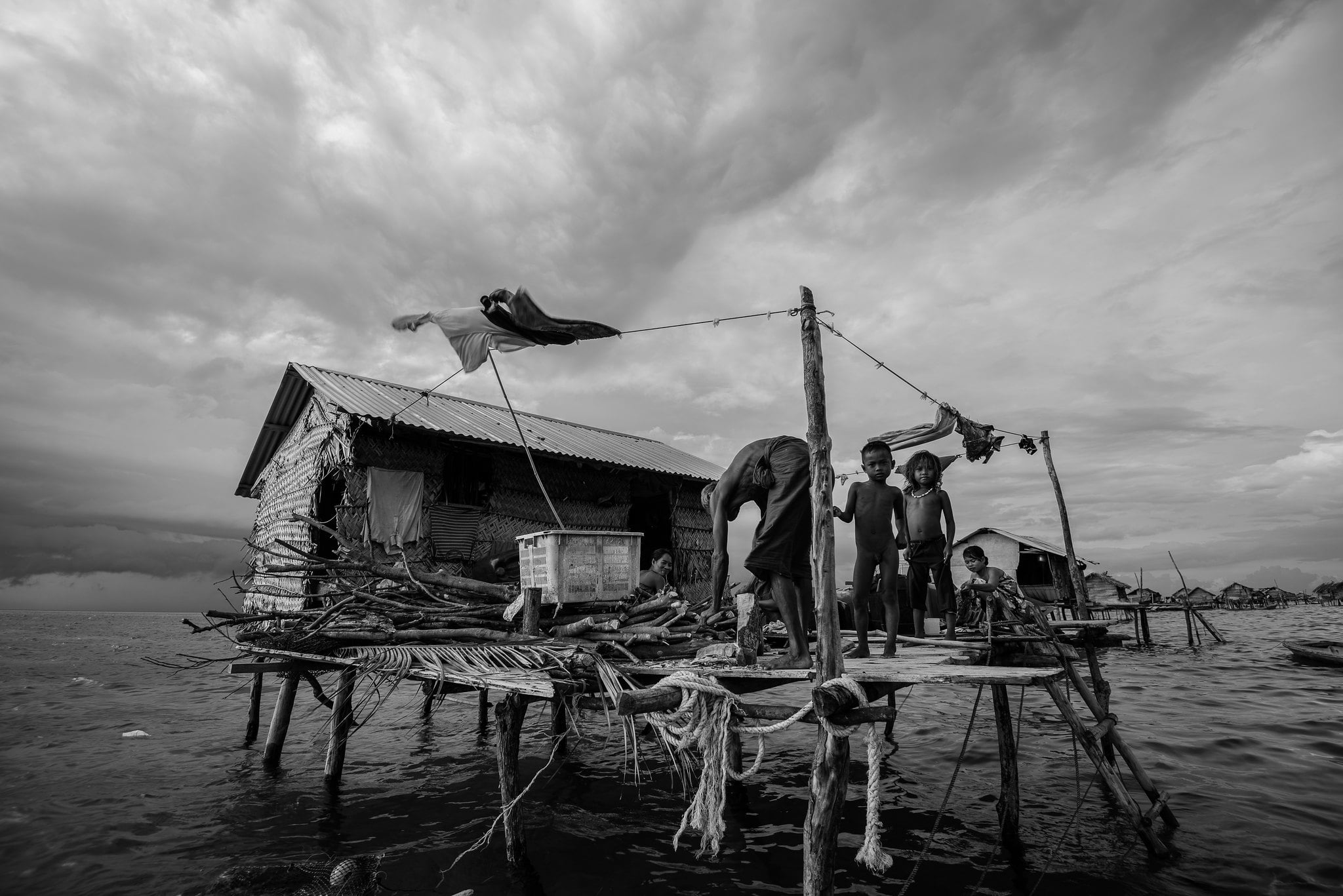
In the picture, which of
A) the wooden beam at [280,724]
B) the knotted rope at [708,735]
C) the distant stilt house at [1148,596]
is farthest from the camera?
the distant stilt house at [1148,596]

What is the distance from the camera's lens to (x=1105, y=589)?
157 ft

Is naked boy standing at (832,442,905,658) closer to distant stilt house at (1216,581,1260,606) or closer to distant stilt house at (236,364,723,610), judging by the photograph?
distant stilt house at (236,364,723,610)

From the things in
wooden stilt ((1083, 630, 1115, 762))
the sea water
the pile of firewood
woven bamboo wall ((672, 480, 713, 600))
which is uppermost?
woven bamboo wall ((672, 480, 713, 600))

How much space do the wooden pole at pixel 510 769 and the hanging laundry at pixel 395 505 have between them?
6.46 m

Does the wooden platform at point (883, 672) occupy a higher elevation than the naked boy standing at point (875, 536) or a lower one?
lower

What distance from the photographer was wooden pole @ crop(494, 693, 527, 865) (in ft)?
19.3

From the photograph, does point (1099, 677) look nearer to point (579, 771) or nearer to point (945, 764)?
point (945, 764)

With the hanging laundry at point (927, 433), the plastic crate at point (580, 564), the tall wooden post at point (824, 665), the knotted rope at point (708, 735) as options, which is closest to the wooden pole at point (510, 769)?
the plastic crate at point (580, 564)

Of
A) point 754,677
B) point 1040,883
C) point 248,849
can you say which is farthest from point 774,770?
point 248,849

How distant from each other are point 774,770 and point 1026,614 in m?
4.19

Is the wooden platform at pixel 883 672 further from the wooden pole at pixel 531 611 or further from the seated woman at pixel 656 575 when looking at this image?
the seated woman at pixel 656 575

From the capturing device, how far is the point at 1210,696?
44.0 ft

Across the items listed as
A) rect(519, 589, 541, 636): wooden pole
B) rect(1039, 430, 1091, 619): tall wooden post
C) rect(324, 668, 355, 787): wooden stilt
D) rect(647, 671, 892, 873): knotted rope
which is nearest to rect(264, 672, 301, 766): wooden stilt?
rect(324, 668, 355, 787): wooden stilt

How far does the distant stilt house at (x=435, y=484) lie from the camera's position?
38.0 ft
